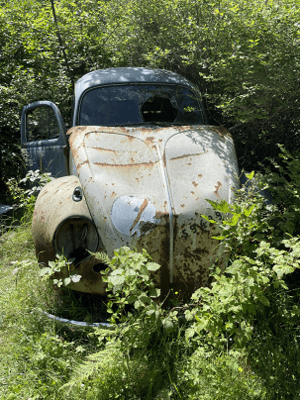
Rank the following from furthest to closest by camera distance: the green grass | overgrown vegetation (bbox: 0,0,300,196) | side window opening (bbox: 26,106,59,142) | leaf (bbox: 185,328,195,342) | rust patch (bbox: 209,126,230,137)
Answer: side window opening (bbox: 26,106,59,142) → overgrown vegetation (bbox: 0,0,300,196) → rust patch (bbox: 209,126,230,137) → leaf (bbox: 185,328,195,342) → the green grass

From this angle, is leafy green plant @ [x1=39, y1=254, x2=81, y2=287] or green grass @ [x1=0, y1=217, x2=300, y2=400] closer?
green grass @ [x1=0, y1=217, x2=300, y2=400]

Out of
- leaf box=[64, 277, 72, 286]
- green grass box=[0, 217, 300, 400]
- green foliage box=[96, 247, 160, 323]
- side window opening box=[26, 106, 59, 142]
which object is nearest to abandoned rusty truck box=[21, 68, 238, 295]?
leaf box=[64, 277, 72, 286]

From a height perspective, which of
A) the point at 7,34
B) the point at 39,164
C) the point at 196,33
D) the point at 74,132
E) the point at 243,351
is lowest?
the point at 243,351

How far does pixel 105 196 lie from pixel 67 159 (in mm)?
1513

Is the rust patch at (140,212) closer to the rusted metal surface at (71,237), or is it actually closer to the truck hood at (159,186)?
the truck hood at (159,186)

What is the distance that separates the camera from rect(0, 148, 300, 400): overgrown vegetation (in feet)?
6.77

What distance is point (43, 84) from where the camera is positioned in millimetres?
5730

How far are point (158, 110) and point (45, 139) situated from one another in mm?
1526

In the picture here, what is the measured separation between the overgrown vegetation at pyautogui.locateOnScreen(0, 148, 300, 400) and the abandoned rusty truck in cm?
20

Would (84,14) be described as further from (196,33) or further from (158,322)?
(158,322)

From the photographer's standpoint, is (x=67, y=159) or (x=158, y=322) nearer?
(x=158, y=322)

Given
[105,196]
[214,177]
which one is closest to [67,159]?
[105,196]

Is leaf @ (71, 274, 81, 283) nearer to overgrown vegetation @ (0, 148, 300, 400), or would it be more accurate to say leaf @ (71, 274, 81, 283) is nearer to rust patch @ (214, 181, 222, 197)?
overgrown vegetation @ (0, 148, 300, 400)

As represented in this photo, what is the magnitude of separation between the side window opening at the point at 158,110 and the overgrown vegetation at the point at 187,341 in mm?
1612
